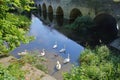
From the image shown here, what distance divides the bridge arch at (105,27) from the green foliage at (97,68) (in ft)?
22.6

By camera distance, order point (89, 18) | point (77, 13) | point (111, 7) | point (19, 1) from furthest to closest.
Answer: point (77, 13) < point (89, 18) < point (111, 7) < point (19, 1)

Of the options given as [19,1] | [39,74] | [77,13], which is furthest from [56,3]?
[19,1]

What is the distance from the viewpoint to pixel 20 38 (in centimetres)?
661

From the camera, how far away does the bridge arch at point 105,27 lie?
25.4 metres

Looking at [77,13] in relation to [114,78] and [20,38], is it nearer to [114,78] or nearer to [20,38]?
[114,78]

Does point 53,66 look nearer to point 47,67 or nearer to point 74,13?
point 47,67

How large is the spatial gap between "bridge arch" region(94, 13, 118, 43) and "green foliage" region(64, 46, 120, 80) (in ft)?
22.6

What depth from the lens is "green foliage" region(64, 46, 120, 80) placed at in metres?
11.8

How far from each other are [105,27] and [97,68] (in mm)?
15909

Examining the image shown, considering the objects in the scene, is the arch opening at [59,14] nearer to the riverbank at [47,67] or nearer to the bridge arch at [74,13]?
the bridge arch at [74,13]

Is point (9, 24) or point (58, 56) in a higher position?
point (9, 24)

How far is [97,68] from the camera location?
46.4 feet

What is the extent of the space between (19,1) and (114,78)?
25.2ft

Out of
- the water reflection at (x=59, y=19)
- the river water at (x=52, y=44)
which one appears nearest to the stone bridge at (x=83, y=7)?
the water reflection at (x=59, y=19)
